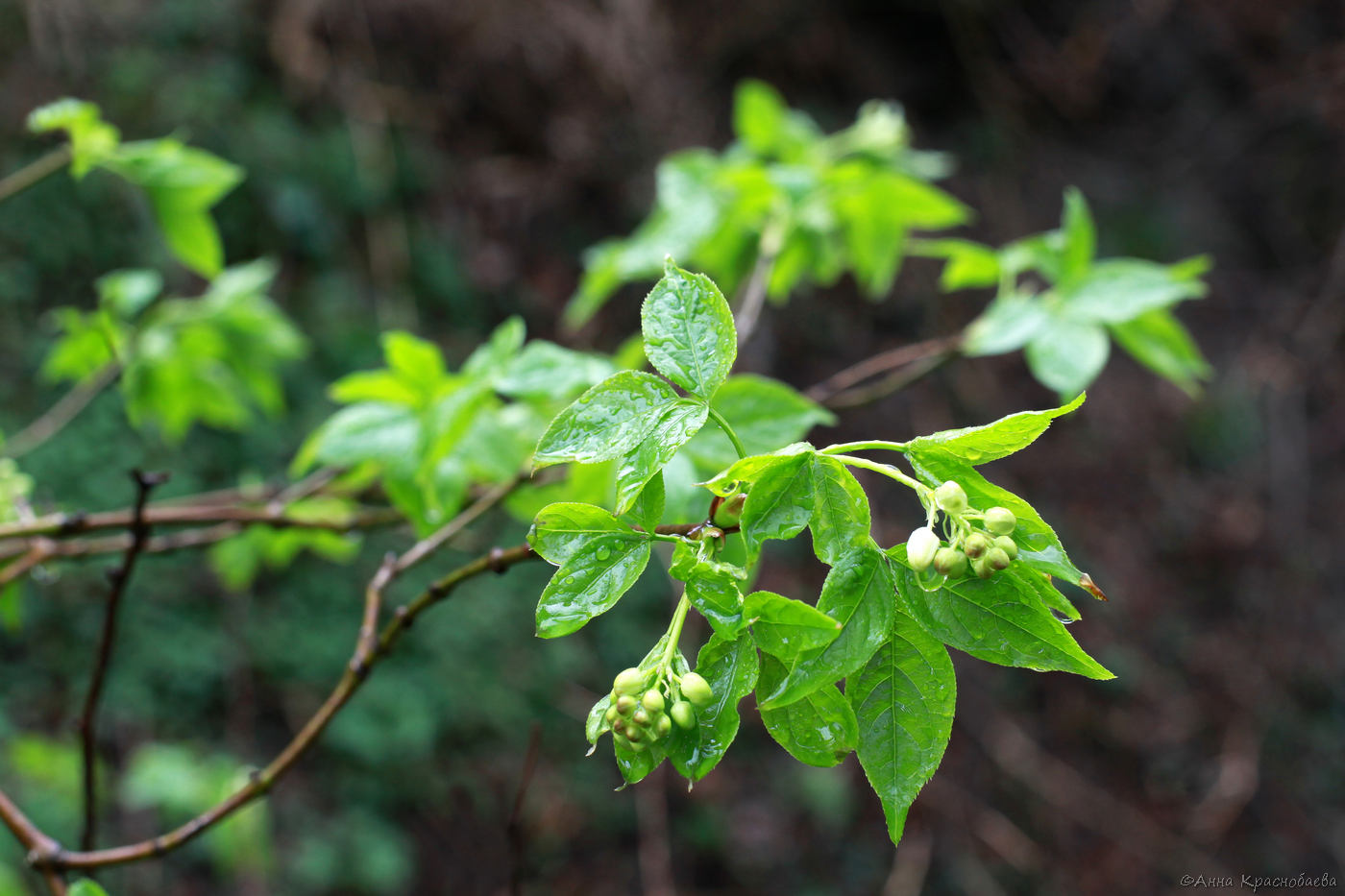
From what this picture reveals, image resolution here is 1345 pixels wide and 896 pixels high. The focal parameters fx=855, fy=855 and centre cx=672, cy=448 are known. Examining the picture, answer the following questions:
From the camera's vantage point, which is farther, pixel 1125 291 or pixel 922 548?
pixel 1125 291

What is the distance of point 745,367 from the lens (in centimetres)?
402

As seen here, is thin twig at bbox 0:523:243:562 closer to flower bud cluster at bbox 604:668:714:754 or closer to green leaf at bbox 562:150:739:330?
green leaf at bbox 562:150:739:330

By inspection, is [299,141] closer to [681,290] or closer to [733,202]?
[733,202]

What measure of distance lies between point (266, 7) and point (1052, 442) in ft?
14.8

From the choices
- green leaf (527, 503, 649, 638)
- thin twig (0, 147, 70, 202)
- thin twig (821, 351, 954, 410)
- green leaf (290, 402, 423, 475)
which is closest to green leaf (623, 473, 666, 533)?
green leaf (527, 503, 649, 638)

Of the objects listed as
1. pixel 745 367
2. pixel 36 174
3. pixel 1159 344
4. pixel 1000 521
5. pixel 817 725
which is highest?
pixel 36 174

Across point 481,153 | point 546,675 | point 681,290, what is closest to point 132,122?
point 481,153

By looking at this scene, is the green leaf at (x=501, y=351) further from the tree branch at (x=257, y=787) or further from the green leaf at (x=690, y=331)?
the green leaf at (x=690, y=331)

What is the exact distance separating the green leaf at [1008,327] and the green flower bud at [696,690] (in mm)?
689

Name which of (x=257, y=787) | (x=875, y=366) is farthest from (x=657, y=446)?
(x=875, y=366)

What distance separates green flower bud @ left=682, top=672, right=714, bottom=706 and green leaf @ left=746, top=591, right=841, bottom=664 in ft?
0.12

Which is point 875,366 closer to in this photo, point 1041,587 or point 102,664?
point 1041,587

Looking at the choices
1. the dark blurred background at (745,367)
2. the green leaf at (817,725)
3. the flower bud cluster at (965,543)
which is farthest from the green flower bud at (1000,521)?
the dark blurred background at (745,367)

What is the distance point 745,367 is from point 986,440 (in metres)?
3.57
